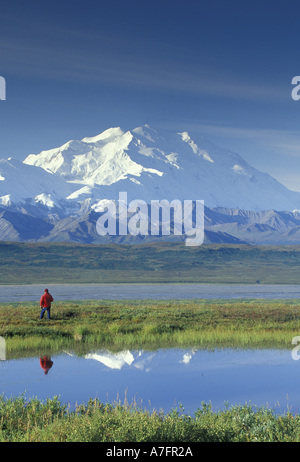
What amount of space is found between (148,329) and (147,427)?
25.4m

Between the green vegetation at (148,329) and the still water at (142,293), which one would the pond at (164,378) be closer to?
the green vegetation at (148,329)

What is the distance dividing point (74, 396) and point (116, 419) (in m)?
5.26

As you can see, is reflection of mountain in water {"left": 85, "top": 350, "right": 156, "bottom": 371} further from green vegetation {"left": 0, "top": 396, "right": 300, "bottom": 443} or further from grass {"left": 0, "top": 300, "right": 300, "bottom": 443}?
green vegetation {"left": 0, "top": 396, "right": 300, "bottom": 443}

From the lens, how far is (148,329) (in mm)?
38469

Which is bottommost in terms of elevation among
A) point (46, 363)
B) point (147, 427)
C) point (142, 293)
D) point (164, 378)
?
point (142, 293)

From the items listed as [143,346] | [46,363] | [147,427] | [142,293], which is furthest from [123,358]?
[142,293]

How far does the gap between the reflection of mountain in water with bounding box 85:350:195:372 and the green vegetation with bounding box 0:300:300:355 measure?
229 centimetres

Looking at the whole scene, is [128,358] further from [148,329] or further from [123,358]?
[148,329]

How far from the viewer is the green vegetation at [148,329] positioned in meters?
32.5

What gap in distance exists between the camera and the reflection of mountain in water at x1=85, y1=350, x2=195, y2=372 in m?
25.5

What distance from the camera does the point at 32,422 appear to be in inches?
601

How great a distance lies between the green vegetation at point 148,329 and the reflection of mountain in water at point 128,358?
7.51 ft

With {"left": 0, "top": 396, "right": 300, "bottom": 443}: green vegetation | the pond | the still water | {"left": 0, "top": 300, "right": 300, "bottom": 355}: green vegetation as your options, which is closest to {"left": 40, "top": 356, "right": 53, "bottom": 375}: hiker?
the pond
